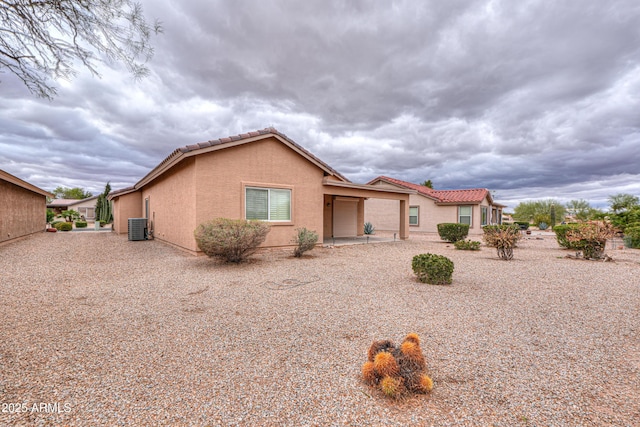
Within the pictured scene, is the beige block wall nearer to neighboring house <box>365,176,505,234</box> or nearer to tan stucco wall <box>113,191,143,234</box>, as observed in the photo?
neighboring house <box>365,176,505,234</box>

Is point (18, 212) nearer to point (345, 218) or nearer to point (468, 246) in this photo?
point (345, 218)

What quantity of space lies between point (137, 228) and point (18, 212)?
6089mm

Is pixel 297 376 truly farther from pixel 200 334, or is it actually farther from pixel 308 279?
pixel 308 279

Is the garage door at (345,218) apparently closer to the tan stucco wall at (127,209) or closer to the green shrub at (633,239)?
the tan stucco wall at (127,209)

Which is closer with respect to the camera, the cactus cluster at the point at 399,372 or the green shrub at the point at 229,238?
the cactus cluster at the point at 399,372

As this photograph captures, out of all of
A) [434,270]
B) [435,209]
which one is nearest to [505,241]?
[434,270]

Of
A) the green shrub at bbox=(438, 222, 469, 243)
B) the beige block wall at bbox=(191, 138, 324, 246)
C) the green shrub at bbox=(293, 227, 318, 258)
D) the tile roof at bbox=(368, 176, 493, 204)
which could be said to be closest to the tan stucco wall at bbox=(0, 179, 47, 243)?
the beige block wall at bbox=(191, 138, 324, 246)

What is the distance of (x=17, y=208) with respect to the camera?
13.9 meters

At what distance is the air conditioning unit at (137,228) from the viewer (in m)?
14.1

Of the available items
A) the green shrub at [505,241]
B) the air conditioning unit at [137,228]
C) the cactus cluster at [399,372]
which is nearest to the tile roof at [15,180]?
the air conditioning unit at [137,228]

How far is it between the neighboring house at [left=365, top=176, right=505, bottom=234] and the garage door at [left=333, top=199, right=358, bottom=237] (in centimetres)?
648

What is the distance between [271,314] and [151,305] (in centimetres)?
210

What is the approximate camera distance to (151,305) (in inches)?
181

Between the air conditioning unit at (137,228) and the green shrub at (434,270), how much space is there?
554 inches
